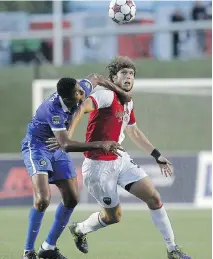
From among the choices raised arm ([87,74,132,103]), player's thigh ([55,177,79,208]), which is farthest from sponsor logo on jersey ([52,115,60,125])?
player's thigh ([55,177,79,208])

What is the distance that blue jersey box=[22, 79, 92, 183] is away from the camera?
30.2 feet

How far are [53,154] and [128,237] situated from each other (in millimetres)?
3265

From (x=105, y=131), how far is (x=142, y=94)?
794 centimetres

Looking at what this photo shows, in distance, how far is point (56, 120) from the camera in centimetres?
902

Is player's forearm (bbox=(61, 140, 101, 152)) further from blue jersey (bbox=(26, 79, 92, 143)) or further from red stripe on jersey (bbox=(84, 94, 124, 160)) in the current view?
red stripe on jersey (bbox=(84, 94, 124, 160))

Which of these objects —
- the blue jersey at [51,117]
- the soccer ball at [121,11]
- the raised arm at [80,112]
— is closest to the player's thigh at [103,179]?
the blue jersey at [51,117]

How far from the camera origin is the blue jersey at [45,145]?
9.21 metres

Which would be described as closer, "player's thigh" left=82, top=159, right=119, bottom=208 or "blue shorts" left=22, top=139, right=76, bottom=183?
"blue shorts" left=22, top=139, right=76, bottom=183

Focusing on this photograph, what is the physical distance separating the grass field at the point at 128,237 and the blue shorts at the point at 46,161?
3.39 feet

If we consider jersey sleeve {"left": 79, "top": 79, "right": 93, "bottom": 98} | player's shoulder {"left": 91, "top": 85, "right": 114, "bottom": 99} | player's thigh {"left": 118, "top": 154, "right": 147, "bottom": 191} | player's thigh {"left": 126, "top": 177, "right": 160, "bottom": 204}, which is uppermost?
jersey sleeve {"left": 79, "top": 79, "right": 93, "bottom": 98}

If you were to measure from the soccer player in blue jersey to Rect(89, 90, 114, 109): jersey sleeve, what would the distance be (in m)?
0.06

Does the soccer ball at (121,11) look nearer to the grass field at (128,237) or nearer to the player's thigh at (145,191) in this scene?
the player's thigh at (145,191)

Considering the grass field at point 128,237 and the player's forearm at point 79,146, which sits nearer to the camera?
the player's forearm at point 79,146

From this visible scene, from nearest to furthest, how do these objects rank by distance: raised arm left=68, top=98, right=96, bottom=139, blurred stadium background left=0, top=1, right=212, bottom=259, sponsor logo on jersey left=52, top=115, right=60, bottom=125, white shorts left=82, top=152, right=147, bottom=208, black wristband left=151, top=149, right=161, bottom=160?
1. raised arm left=68, top=98, right=96, bottom=139
2. sponsor logo on jersey left=52, top=115, right=60, bottom=125
3. white shorts left=82, top=152, right=147, bottom=208
4. black wristband left=151, top=149, right=161, bottom=160
5. blurred stadium background left=0, top=1, right=212, bottom=259
